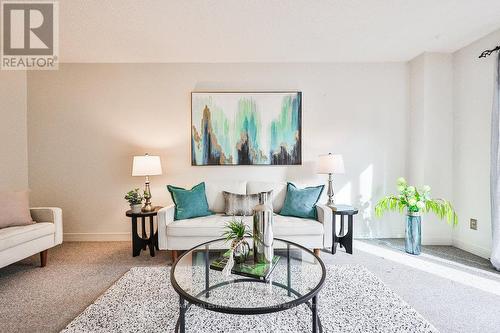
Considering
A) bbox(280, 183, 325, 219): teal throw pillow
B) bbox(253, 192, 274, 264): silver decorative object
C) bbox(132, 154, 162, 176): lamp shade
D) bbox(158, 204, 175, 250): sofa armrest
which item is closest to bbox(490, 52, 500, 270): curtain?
bbox(280, 183, 325, 219): teal throw pillow

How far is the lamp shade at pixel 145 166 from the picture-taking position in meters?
2.77

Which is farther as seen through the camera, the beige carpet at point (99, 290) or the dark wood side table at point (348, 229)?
the dark wood side table at point (348, 229)

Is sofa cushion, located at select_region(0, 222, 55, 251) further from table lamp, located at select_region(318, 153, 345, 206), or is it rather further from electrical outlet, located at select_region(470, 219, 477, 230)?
electrical outlet, located at select_region(470, 219, 477, 230)

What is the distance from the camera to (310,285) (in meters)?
1.35

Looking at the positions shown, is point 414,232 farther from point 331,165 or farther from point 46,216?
point 46,216

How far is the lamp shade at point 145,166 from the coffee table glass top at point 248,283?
142 cm

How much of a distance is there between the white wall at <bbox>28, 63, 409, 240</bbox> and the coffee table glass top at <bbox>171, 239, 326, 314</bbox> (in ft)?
5.48

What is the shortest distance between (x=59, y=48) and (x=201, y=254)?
3029mm

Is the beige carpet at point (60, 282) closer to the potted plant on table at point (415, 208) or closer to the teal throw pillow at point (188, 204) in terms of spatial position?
the teal throw pillow at point (188, 204)

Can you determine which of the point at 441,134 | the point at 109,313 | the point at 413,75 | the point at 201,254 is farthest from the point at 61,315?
the point at 413,75

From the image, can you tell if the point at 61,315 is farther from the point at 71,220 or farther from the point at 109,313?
the point at 71,220

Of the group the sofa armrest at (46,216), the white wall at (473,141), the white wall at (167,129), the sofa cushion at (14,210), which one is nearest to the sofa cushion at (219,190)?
the white wall at (167,129)

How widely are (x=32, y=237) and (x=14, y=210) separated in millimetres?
379

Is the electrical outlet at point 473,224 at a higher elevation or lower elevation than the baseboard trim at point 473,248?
higher
